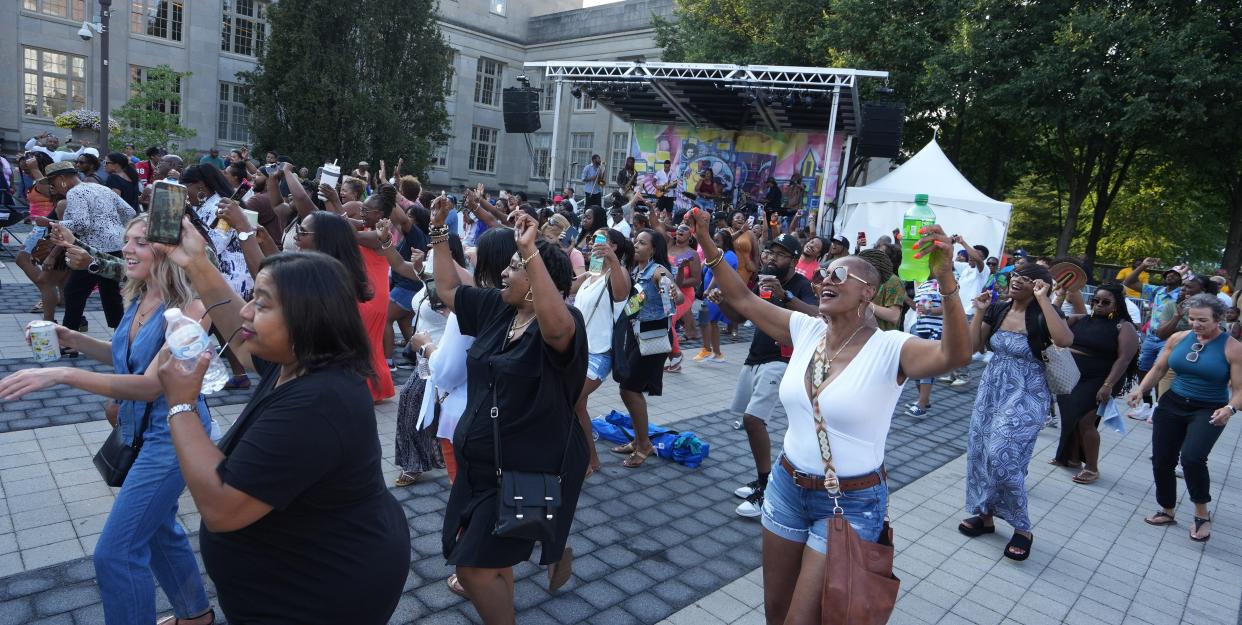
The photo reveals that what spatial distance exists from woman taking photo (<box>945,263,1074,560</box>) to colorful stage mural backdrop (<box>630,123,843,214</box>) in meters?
17.1

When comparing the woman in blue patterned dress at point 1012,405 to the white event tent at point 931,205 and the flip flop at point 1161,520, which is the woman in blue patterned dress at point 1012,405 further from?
the white event tent at point 931,205

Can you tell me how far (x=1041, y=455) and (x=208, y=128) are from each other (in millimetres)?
30945

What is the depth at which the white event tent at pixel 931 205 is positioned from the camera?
1702 cm

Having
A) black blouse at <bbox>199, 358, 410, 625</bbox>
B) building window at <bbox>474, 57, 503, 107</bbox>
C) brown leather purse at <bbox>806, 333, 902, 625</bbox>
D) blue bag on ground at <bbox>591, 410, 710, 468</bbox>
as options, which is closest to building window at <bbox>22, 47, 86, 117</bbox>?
building window at <bbox>474, 57, 503, 107</bbox>

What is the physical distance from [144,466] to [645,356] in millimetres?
3682

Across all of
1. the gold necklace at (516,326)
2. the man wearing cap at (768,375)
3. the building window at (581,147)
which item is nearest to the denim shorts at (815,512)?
the gold necklace at (516,326)

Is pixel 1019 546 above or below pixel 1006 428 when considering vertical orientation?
below

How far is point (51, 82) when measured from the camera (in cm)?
2633

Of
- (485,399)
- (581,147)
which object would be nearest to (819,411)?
(485,399)

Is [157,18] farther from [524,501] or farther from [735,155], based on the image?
[524,501]

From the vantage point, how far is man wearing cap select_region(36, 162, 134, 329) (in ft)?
23.0

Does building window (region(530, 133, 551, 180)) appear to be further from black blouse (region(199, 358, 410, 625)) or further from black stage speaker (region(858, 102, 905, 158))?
black blouse (region(199, 358, 410, 625))

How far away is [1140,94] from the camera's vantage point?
18.2 metres

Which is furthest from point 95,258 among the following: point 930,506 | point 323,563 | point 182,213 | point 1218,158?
point 1218,158
